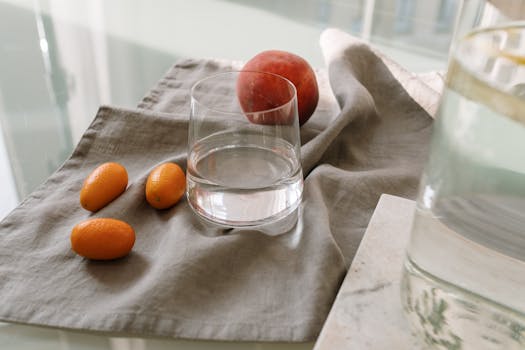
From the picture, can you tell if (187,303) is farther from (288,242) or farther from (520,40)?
(520,40)

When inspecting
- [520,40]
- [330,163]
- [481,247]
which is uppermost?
[520,40]

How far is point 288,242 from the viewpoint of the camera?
1.69 feet

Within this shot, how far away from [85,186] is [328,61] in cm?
34

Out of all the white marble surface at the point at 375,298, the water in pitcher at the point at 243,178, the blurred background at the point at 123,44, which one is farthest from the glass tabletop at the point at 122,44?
the white marble surface at the point at 375,298

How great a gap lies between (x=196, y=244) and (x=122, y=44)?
476mm

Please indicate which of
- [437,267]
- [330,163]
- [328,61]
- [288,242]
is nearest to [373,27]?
[328,61]

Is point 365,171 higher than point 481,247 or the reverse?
the reverse

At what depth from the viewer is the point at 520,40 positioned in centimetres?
32

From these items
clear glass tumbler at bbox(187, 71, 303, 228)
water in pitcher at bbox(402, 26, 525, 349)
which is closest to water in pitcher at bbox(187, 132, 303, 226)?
clear glass tumbler at bbox(187, 71, 303, 228)

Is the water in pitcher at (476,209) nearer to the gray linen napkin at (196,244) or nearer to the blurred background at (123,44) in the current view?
the gray linen napkin at (196,244)

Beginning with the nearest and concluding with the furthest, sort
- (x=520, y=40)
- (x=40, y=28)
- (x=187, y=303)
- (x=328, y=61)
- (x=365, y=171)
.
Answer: (x=520, y=40), (x=187, y=303), (x=365, y=171), (x=328, y=61), (x=40, y=28)

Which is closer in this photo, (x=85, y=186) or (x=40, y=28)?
(x=85, y=186)

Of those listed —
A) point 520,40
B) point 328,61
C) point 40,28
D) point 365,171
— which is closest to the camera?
point 520,40

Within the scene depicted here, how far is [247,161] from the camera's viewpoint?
0.57 metres
